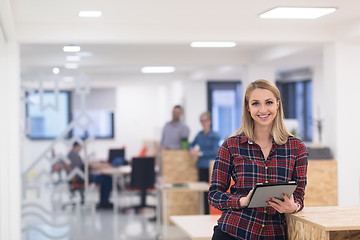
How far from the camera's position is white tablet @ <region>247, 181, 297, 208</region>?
3012 millimetres

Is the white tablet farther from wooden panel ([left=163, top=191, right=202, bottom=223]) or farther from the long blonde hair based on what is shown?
wooden panel ([left=163, top=191, right=202, bottom=223])

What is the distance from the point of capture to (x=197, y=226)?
5.52m

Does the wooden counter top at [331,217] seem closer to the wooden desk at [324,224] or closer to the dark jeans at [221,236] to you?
the wooden desk at [324,224]

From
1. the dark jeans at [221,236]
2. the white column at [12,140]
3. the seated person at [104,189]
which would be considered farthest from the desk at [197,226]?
the seated person at [104,189]

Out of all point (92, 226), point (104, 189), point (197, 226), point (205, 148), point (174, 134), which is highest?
point (174, 134)

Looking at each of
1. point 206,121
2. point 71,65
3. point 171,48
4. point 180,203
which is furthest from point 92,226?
point 171,48

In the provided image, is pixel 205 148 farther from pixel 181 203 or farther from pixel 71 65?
pixel 71 65

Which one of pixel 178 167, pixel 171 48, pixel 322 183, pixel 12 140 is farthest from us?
pixel 178 167

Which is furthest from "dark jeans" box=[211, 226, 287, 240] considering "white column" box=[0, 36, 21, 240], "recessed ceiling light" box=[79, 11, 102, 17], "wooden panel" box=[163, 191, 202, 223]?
"wooden panel" box=[163, 191, 202, 223]

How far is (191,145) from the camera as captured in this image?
10523 millimetres

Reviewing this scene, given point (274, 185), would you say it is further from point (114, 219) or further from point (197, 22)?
point (114, 219)

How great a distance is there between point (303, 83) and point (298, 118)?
2.63 ft

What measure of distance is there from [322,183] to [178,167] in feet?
10.4

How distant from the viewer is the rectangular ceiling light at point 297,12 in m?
6.63
